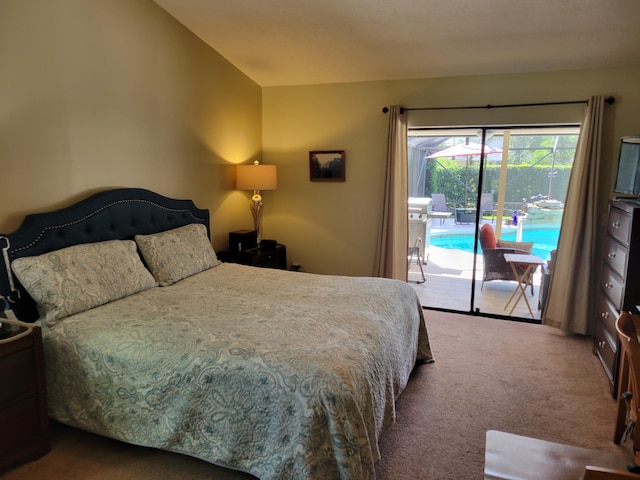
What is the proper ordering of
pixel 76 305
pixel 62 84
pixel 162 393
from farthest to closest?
pixel 62 84 → pixel 76 305 → pixel 162 393

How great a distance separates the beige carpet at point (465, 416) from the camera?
2.08m

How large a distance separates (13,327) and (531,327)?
4173mm

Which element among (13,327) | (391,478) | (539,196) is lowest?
(391,478)

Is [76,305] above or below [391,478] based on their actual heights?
above

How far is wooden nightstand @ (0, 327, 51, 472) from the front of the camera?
6.38 feet

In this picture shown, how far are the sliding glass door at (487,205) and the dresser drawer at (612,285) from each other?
0.85 metres

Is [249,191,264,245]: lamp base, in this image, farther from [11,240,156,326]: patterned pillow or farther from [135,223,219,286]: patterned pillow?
[11,240,156,326]: patterned pillow

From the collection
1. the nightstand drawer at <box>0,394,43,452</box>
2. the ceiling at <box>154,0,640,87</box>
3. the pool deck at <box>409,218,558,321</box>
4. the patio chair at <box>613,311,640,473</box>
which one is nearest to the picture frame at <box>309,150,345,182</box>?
the ceiling at <box>154,0,640,87</box>

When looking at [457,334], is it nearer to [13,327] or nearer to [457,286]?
[457,286]

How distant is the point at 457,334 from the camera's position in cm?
390

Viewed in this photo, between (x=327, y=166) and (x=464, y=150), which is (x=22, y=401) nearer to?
(x=327, y=166)

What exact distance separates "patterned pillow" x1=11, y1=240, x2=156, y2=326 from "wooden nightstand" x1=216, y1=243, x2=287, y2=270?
1243 mm

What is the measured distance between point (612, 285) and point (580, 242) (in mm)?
900

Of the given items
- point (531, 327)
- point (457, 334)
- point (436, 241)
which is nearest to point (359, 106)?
point (436, 241)
